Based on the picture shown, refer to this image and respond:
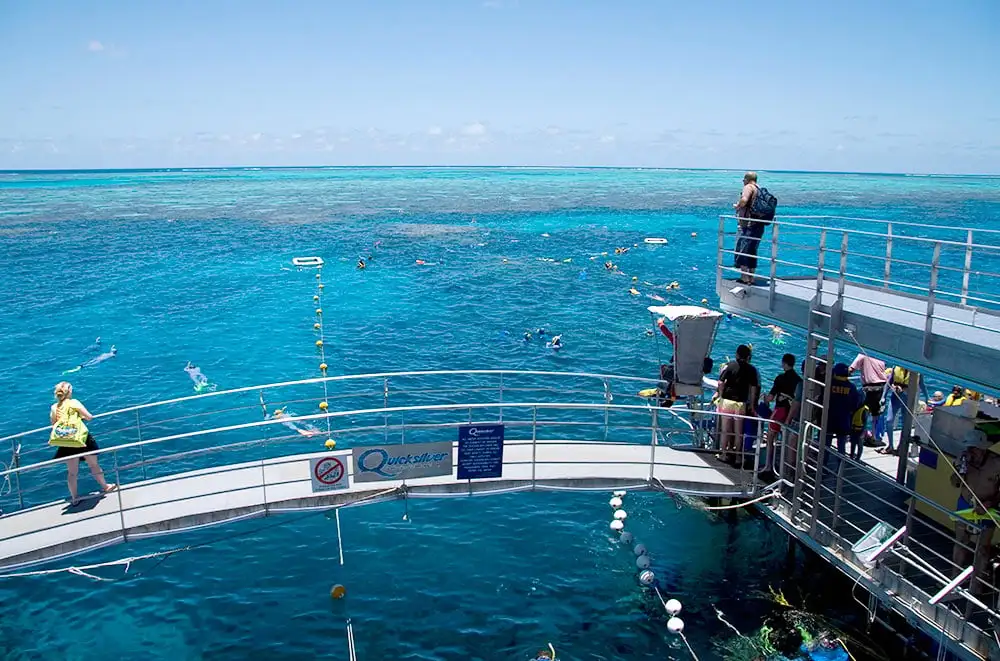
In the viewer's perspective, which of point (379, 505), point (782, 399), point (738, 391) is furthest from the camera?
point (379, 505)

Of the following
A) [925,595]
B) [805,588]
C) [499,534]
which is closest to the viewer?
[925,595]

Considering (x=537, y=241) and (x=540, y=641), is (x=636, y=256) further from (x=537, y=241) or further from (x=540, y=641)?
(x=540, y=641)

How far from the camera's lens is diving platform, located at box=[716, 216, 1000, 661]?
10555mm

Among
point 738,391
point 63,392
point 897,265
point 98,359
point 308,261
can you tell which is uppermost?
point 63,392

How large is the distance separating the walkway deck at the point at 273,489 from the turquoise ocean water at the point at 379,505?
327cm

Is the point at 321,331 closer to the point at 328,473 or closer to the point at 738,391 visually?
the point at 328,473

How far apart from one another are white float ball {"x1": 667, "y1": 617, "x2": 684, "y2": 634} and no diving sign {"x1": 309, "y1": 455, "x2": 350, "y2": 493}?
6.84 metres

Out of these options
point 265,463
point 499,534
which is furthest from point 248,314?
point 265,463

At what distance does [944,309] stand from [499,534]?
36.7ft

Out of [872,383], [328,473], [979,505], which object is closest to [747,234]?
[872,383]

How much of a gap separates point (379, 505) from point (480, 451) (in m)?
7.85

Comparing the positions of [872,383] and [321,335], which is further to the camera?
[321,335]

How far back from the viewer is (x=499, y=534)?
19047mm

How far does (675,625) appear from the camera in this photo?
14672 mm
